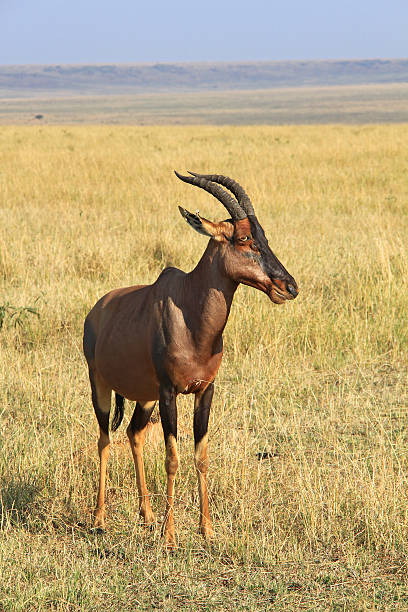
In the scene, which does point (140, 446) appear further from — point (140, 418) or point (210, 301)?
point (210, 301)

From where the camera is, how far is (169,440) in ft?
11.7

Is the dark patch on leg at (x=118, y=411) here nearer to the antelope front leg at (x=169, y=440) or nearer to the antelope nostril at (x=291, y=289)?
the antelope front leg at (x=169, y=440)

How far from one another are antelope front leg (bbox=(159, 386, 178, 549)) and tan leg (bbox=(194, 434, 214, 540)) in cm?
13

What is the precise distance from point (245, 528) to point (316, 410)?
186 cm

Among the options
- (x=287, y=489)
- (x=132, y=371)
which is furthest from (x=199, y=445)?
(x=287, y=489)

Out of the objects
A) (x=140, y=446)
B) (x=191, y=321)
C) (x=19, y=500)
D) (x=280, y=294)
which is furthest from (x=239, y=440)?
(x=280, y=294)

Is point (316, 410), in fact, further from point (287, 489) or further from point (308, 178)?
point (308, 178)

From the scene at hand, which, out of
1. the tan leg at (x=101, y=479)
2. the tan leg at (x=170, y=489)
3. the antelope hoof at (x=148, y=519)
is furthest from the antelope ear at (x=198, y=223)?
the antelope hoof at (x=148, y=519)

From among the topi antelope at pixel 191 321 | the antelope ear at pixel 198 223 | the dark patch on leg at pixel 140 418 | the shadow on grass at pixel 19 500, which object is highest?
the antelope ear at pixel 198 223

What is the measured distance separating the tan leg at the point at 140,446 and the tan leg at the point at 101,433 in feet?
0.48

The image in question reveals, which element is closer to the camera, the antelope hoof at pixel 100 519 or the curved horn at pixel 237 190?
the curved horn at pixel 237 190

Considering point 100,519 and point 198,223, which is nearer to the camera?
point 198,223

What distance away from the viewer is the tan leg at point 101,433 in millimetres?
3951

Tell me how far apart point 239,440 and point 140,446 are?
976 millimetres
